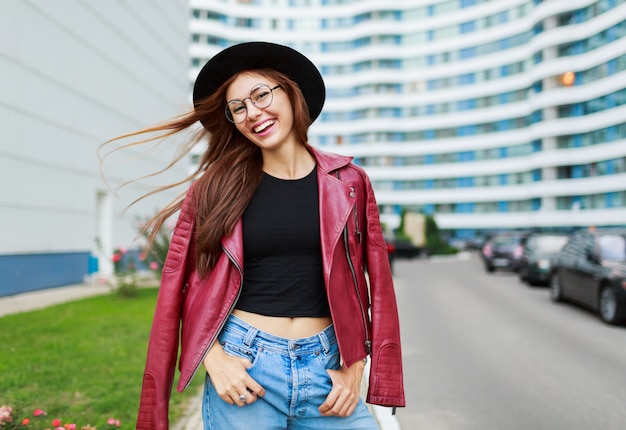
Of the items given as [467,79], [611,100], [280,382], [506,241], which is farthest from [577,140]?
[280,382]

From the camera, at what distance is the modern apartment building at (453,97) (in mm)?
52062

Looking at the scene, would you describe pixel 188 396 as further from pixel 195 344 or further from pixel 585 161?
pixel 585 161

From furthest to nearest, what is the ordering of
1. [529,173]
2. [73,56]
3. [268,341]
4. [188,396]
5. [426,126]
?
1. [426,126]
2. [529,173]
3. [73,56]
4. [188,396]
5. [268,341]

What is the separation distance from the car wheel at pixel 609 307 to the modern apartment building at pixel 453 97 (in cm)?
4299

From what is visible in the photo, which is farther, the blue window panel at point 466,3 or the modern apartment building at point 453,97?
the blue window panel at point 466,3

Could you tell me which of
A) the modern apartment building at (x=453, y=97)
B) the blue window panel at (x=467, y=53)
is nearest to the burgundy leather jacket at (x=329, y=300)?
the modern apartment building at (x=453, y=97)

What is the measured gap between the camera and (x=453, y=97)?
217 ft

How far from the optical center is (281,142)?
2230 mm

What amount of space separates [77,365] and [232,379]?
4927 millimetres

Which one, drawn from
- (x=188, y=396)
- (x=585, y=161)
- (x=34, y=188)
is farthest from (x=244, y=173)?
(x=585, y=161)

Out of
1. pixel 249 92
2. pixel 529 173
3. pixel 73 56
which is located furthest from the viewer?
pixel 529 173

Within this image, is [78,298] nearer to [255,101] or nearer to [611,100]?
[255,101]

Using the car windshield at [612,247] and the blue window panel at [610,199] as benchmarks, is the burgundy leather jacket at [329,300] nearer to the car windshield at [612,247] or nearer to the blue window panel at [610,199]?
the car windshield at [612,247]

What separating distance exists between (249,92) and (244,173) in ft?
0.98
